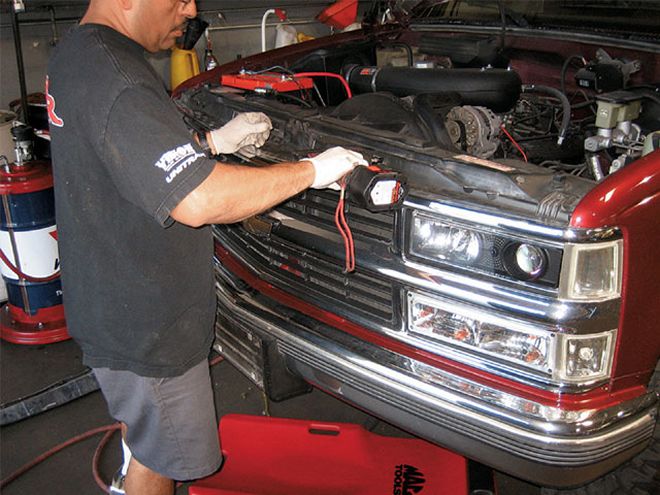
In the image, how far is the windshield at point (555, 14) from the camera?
106 inches

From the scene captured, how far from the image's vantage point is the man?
136 cm

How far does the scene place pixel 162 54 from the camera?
508cm

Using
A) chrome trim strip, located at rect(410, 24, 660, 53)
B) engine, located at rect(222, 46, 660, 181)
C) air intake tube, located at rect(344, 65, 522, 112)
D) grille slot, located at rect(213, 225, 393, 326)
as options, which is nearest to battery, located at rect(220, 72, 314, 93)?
engine, located at rect(222, 46, 660, 181)

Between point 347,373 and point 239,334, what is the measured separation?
0.49 m

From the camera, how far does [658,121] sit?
2293 millimetres

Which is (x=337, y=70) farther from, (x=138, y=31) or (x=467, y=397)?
(x=467, y=397)

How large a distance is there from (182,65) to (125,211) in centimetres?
370

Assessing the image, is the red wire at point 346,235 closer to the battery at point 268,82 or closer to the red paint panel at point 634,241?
the red paint panel at point 634,241

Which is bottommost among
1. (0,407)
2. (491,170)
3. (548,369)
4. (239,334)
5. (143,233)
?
(0,407)

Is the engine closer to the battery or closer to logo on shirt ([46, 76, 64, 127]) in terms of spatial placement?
the battery

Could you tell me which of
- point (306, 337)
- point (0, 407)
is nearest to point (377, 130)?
point (306, 337)

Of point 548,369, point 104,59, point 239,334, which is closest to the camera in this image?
point 104,59

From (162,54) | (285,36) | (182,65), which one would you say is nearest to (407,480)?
(182,65)

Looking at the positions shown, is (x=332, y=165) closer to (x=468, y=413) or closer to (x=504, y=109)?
(x=468, y=413)
